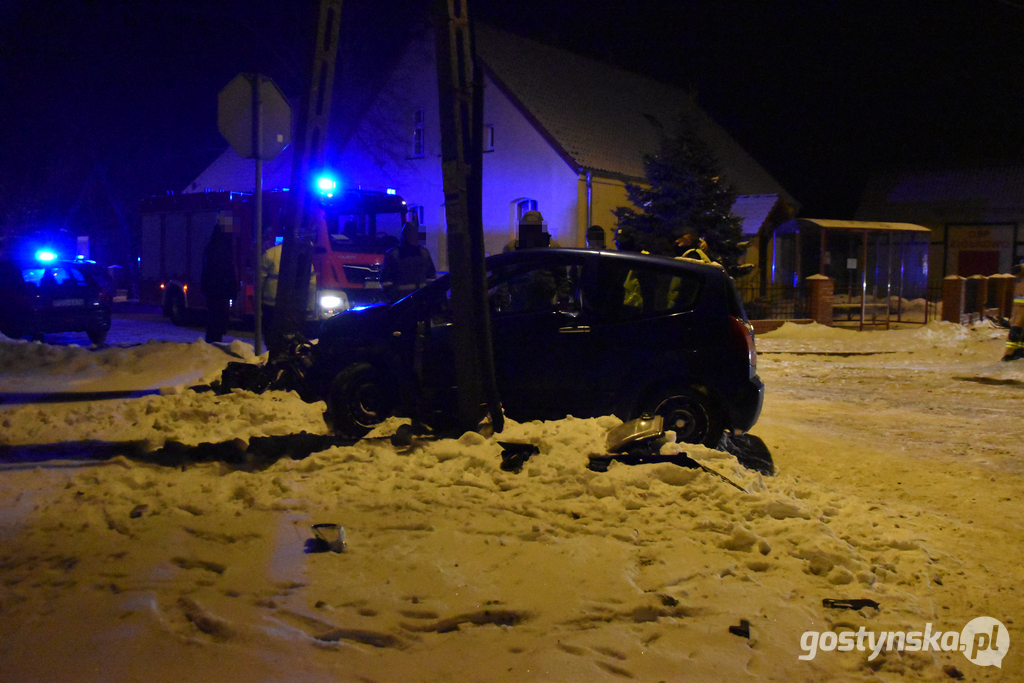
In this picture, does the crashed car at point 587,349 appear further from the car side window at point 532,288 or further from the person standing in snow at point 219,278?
the person standing in snow at point 219,278

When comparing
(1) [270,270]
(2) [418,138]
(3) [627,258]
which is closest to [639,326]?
(3) [627,258]

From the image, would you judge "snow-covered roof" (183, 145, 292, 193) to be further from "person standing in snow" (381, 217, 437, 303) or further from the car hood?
the car hood

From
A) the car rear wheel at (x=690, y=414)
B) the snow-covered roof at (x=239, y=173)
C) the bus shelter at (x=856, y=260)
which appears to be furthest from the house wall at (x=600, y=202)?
the car rear wheel at (x=690, y=414)

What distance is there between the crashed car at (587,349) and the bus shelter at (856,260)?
627 inches

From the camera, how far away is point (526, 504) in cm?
508

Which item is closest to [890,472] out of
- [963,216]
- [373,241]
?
[373,241]

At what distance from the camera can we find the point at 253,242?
55.6 feet

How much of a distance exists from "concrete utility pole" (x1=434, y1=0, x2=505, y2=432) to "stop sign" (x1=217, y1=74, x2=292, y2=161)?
4231mm

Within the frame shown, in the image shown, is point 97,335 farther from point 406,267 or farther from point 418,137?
point 418,137

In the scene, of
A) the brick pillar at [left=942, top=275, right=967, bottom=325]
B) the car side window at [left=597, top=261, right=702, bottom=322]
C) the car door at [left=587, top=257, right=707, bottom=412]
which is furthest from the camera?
the brick pillar at [left=942, top=275, right=967, bottom=325]

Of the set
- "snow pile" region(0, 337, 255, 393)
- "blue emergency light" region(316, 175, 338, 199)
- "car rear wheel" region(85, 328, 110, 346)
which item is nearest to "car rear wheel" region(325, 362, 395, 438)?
"snow pile" region(0, 337, 255, 393)

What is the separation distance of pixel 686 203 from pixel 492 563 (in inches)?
809

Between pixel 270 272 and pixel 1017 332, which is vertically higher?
pixel 270 272

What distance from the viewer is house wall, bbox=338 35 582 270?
27156 millimetres
